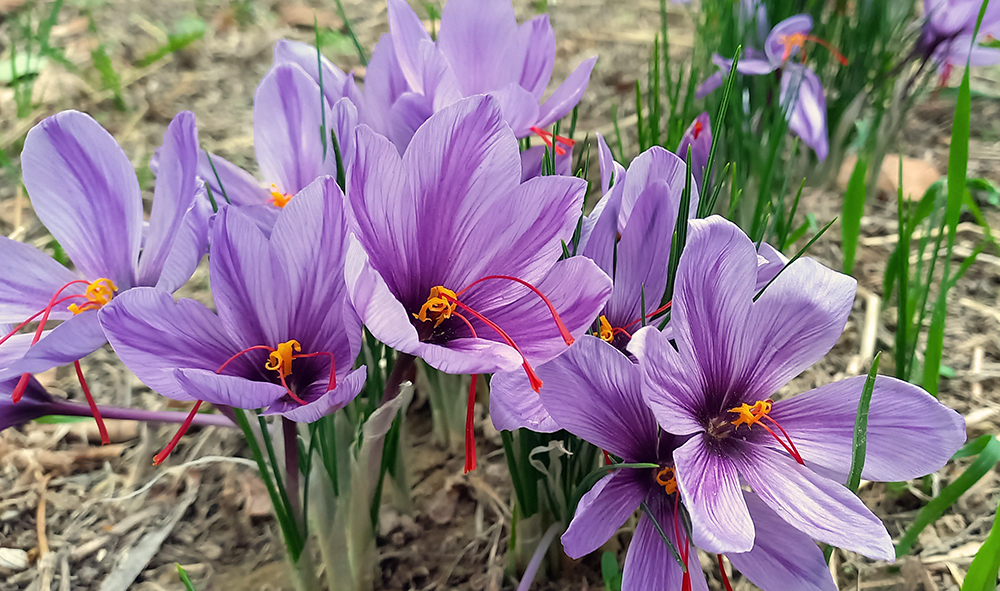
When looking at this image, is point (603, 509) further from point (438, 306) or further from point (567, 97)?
point (567, 97)

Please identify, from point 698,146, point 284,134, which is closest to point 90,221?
point 284,134

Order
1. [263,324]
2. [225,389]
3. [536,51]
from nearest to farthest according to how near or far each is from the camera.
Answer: [225,389] → [263,324] → [536,51]

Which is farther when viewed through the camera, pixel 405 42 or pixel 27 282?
pixel 405 42

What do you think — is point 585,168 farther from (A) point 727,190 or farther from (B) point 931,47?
(B) point 931,47

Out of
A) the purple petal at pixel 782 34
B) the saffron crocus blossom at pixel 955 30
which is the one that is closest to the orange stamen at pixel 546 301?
the purple petal at pixel 782 34

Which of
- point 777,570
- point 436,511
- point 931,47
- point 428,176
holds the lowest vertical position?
point 436,511

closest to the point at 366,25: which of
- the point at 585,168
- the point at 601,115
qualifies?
the point at 601,115

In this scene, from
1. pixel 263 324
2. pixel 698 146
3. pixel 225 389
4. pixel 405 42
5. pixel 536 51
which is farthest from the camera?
pixel 698 146
